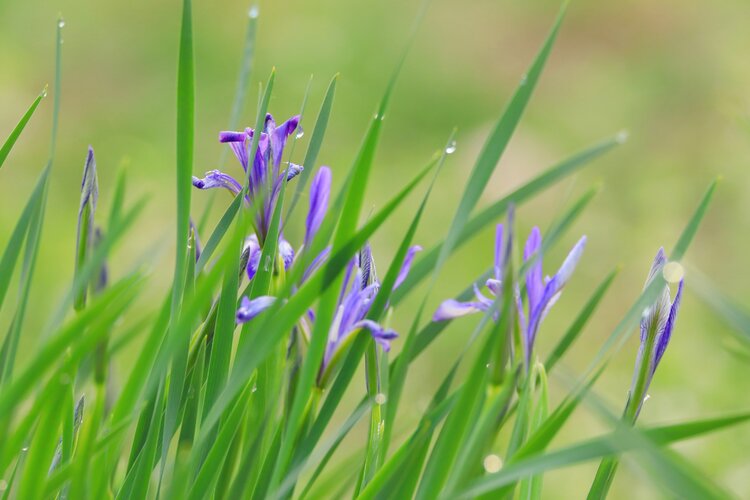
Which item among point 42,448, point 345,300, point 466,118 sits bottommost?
point 42,448

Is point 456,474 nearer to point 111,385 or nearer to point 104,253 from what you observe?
point 104,253

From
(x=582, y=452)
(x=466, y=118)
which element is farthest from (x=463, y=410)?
(x=466, y=118)

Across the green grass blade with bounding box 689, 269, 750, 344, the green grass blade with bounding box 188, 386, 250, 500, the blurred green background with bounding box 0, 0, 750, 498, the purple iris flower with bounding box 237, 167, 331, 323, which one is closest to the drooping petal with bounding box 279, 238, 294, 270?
the purple iris flower with bounding box 237, 167, 331, 323

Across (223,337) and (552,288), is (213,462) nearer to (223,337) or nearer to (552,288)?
(223,337)

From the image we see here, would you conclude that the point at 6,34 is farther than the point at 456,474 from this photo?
Yes

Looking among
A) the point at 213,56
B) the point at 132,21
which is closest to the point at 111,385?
the point at 213,56

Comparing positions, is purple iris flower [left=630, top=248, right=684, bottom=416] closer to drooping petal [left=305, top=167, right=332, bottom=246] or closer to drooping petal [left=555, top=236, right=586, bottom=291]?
drooping petal [left=555, top=236, right=586, bottom=291]

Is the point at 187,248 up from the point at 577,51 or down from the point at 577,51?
down

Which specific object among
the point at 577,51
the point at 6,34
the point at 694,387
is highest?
the point at 577,51
